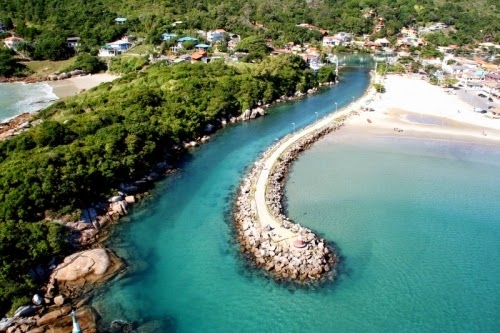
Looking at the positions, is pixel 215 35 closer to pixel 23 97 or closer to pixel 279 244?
pixel 23 97

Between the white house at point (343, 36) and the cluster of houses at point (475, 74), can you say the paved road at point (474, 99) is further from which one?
the white house at point (343, 36)

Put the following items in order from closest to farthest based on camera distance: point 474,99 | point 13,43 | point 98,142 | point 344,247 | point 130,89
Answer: point 344,247 < point 98,142 < point 130,89 < point 474,99 < point 13,43

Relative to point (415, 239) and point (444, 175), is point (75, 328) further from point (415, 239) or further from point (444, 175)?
point (444, 175)

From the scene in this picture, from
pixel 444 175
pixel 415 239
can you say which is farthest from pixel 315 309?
pixel 444 175

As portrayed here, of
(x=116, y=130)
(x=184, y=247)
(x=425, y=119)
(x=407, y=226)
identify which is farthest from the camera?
(x=425, y=119)

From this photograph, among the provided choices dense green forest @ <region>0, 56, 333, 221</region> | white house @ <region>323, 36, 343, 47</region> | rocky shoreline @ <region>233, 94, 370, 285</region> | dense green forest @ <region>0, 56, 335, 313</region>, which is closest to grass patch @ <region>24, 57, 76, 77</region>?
dense green forest @ <region>0, 56, 335, 313</region>

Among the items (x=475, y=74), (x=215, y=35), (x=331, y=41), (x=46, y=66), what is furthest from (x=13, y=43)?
(x=475, y=74)

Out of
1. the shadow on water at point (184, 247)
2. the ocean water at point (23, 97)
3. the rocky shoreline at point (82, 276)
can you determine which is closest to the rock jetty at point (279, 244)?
the shadow on water at point (184, 247)

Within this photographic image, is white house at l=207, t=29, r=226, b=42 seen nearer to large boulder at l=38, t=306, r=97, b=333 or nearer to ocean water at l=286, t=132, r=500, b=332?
ocean water at l=286, t=132, r=500, b=332
